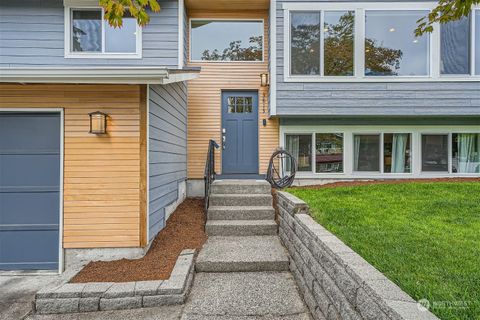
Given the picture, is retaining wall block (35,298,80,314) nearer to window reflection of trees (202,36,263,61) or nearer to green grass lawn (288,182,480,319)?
green grass lawn (288,182,480,319)

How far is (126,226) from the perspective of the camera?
145 inches

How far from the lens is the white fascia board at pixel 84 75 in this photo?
3172mm

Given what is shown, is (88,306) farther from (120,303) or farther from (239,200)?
(239,200)

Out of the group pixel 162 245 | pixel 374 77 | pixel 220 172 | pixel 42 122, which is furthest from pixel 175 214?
pixel 374 77

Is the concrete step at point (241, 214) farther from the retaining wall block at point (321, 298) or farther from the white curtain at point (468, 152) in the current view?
the white curtain at point (468, 152)

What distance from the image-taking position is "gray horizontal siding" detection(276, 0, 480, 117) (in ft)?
20.0

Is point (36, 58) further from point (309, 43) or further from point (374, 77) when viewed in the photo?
point (374, 77)

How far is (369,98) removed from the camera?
6145 millimetres

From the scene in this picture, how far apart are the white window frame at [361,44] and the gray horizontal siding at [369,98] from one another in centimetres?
9

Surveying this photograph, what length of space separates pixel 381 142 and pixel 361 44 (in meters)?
2.26

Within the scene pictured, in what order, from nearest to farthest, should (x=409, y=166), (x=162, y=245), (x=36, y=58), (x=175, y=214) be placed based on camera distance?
(x=162, y=245) < (x=175, y=214) < (x=36, y=58) < (x=409, y=166)

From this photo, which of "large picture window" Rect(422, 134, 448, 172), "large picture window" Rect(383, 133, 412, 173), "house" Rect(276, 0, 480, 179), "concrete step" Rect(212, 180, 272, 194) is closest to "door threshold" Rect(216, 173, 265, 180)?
"concrete step" Rect(212, 180, 272, 194)

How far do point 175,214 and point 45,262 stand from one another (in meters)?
2.00

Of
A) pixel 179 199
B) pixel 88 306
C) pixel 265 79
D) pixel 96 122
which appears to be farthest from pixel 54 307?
pixel 265 79
